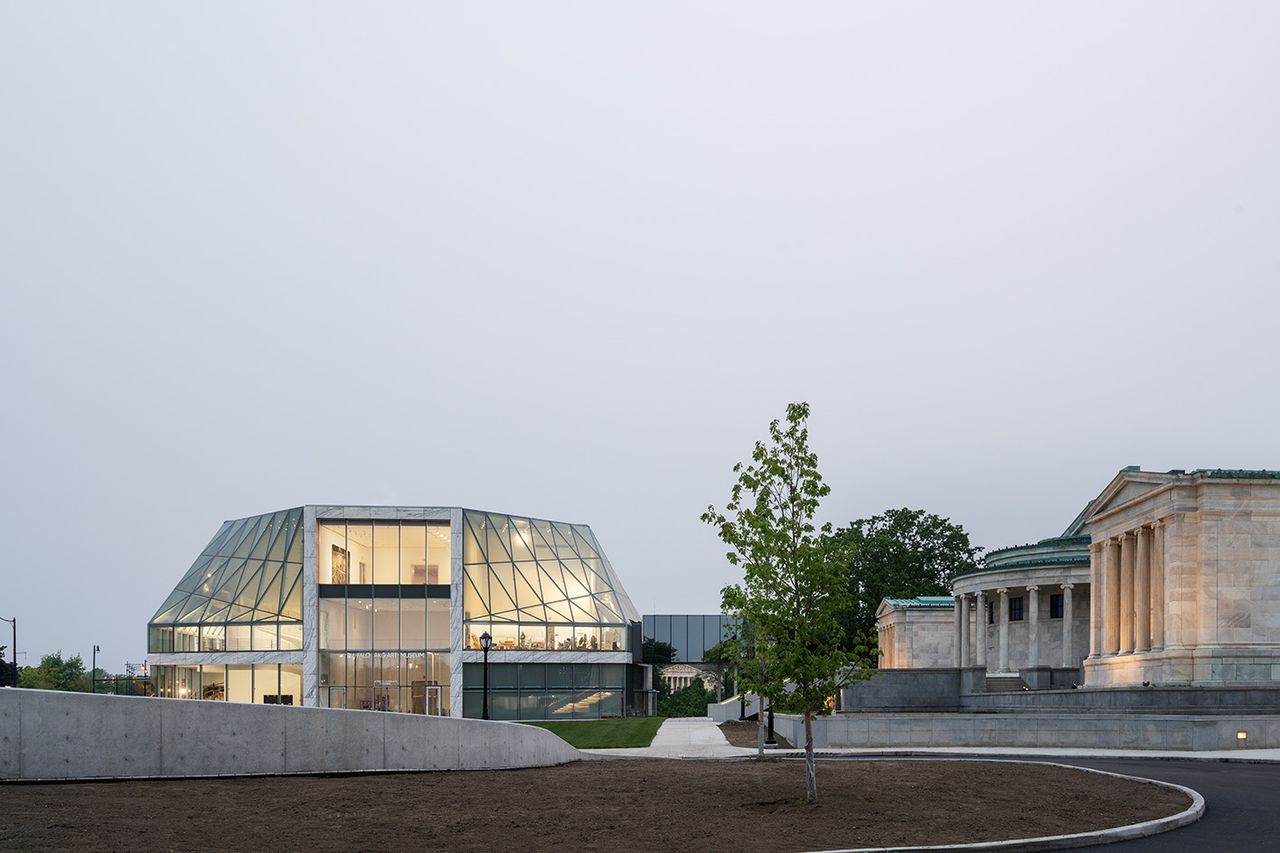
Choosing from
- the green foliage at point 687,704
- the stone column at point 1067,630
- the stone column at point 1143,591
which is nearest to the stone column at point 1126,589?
the stone column at point 1143,591

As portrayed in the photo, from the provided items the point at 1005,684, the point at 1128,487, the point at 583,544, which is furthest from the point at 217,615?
the point at 1128,487

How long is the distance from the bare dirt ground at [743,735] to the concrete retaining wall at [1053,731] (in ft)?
12.8

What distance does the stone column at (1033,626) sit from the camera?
225ft

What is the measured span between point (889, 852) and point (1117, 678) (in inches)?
1661

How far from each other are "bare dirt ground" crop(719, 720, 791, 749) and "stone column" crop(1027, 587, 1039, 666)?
60.2 feet

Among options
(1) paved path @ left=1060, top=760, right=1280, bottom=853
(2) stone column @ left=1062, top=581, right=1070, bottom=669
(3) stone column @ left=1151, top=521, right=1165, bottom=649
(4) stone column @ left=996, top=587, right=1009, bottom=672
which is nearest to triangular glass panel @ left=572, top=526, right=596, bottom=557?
(4) stone column @ left=996, top=587, right=1009, bottom=672

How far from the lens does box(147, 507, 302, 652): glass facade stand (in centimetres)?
7156

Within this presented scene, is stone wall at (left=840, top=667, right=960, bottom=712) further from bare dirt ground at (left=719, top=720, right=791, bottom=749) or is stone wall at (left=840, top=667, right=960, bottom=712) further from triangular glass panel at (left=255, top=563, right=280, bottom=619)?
triangular glass panel at (left=255, top=563, right=280, bottom=619)

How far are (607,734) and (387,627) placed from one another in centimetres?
2608

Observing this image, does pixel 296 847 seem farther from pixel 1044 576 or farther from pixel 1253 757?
pixel 1044 576

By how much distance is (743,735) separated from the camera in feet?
163

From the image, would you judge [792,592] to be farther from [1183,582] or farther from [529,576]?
[529,576]

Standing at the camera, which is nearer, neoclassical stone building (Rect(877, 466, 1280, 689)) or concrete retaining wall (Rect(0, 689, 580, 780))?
concrete retaining wall (Rect(0, 689, 580, 780))

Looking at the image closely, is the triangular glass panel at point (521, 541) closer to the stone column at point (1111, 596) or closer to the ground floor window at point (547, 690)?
the ground floor window at point (547, 690)
